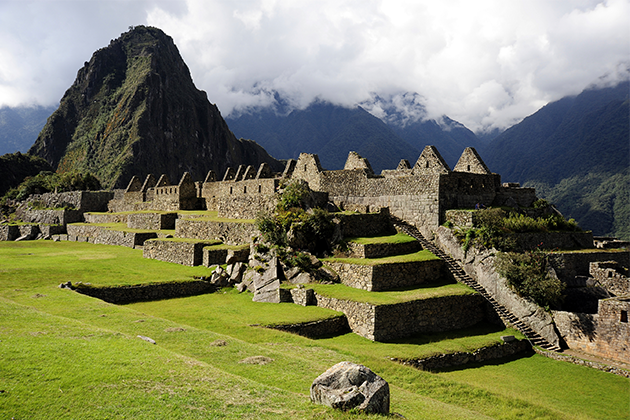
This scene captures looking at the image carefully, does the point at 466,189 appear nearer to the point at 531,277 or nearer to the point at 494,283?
the point at 494,283

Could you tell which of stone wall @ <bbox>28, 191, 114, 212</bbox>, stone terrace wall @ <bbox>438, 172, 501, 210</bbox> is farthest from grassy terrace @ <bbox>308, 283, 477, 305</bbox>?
stone wall @ <bbox>28, 191, 114, 212</bbox>

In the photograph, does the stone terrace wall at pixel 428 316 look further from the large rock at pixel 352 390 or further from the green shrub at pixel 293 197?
the green shrub at pixel 293 197

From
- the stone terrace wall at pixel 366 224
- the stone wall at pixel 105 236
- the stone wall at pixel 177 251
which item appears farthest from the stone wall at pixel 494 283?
the stone wall at pixel 105 236

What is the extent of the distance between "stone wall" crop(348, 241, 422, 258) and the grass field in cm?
455

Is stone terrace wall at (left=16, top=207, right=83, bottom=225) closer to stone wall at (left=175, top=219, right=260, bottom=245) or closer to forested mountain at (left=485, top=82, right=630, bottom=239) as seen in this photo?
stone wall at (left=175, top=219, right=260, bottom=245)

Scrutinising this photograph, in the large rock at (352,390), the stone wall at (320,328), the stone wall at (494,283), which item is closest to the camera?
the large rock at (352,390)

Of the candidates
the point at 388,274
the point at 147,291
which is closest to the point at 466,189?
the point at 388,274

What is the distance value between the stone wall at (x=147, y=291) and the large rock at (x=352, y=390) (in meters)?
13.7

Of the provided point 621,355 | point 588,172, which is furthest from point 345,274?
point 588,172

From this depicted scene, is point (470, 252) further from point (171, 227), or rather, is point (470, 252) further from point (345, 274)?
point (171, 227)

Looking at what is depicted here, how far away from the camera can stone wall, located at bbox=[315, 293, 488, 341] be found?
49.4 ft

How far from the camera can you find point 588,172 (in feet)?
192

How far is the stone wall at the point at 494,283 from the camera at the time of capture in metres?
16.7

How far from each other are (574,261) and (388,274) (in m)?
10.4
